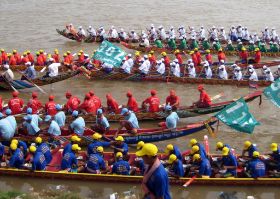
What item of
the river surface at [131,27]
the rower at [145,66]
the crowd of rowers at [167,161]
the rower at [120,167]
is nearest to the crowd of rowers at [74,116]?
the river surface at [131,27]

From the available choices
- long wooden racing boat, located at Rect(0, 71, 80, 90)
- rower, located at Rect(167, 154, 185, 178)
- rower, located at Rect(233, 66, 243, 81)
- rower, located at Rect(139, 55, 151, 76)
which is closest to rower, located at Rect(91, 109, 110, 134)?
rower, located at Rect(167, 154, 185, 178)

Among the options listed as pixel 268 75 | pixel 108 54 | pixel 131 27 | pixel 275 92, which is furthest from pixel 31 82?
pixel 131 27

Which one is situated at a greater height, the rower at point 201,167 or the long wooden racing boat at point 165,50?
the long wooden racing boat at point 165,50

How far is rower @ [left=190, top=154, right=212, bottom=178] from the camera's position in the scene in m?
11.5

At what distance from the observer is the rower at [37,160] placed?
12.0m

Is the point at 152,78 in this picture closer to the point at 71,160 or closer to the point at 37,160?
the point at 71,160

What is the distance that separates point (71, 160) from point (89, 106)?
385 cm

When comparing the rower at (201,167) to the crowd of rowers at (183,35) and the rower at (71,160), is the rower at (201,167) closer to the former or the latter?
the rower at (71,160)

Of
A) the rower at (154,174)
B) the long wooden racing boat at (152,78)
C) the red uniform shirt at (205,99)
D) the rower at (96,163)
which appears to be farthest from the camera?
the long wooden racing boat at (152,78)

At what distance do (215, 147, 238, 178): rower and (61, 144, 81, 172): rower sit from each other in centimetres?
377

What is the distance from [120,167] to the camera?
11680mm

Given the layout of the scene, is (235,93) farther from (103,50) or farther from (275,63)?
(103,50)

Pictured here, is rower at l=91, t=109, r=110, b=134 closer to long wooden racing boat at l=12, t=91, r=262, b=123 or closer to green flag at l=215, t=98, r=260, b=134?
long wooden racing boat at l=12, t=91, r=262, b=123

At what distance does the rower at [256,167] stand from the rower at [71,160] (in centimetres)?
454
